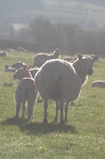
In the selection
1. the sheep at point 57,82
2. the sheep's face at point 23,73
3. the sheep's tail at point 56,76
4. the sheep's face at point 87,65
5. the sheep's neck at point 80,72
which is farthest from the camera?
the sheep's face at point 23,73

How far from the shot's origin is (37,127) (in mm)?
10797

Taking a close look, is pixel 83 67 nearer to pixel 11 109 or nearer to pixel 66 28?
pixel 11 109

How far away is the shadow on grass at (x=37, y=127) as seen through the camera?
34.0ft

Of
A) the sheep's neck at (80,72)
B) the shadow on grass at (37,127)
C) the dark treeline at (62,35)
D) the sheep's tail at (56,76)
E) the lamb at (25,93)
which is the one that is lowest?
the dark treeline at (62,35)

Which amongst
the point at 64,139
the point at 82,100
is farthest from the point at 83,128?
the point at 82,100

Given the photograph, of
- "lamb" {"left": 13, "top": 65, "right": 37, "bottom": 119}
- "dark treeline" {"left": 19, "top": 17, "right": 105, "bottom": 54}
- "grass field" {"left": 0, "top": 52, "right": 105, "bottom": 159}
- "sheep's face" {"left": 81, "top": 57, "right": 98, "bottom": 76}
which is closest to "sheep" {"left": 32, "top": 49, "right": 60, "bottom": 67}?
"grass field" {"left": 0, "top": 52, "right": 105, "bottom": 159}

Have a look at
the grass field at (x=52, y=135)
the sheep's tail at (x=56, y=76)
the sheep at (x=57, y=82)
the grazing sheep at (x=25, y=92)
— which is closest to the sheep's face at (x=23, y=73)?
the grass field at (x=52, y=135)

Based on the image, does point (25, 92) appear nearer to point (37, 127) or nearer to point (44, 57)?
point (37, 127)

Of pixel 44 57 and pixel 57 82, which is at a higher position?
pixel 57 82

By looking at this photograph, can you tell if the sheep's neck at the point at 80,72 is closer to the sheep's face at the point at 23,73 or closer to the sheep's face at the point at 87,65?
the sheep's face at the point at 87,65

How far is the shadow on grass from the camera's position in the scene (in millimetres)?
10374

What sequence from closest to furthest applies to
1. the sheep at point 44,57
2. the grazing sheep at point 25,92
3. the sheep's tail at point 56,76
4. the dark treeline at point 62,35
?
the sheep's tail at point 56,76, the grazing sheep at point 25,92, the sheep at point 44,57, the dark treeline at point 62,35

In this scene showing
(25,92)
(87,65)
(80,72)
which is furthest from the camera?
(80,72)

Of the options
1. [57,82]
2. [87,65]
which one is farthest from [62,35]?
[57,82]
